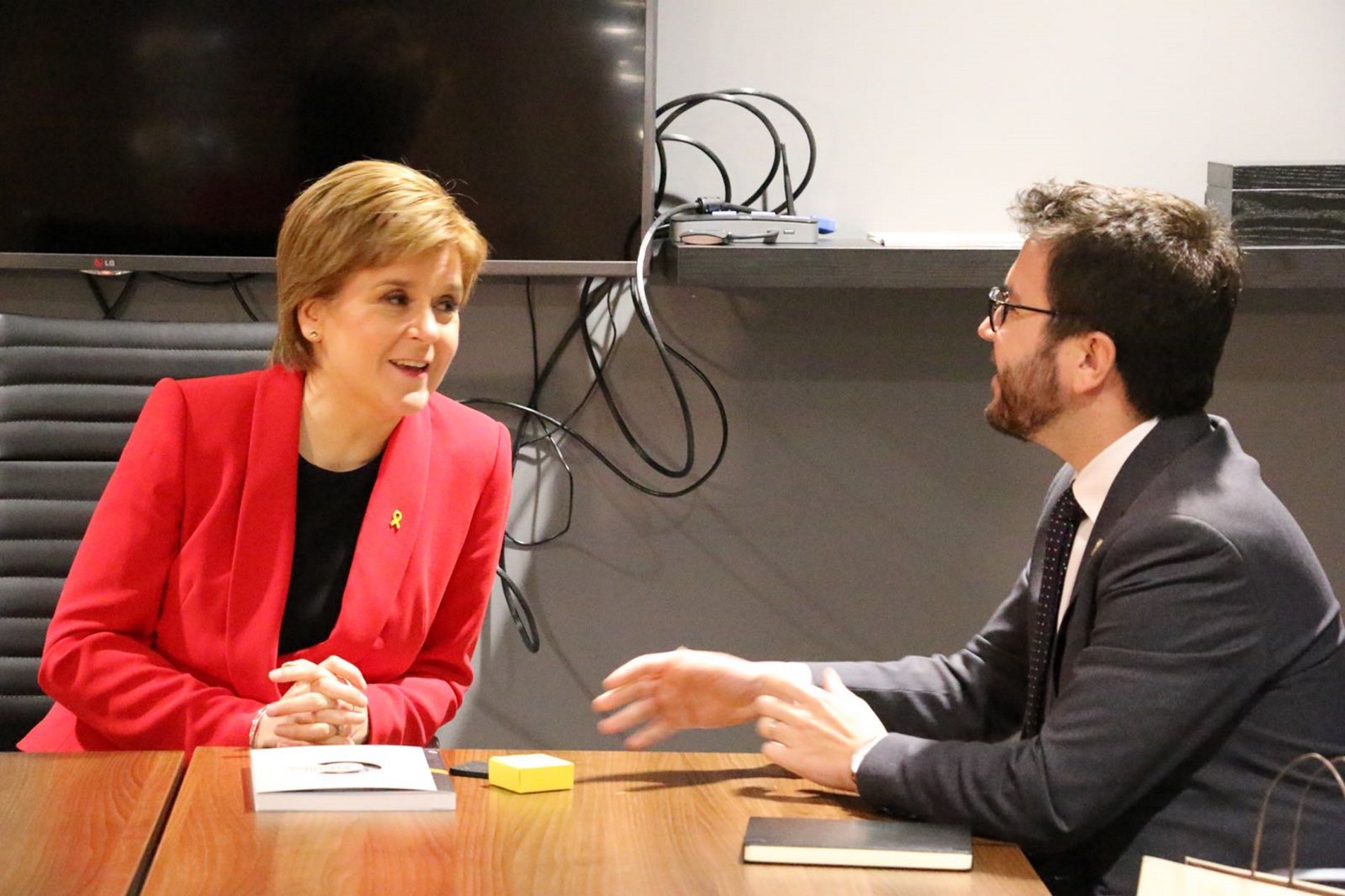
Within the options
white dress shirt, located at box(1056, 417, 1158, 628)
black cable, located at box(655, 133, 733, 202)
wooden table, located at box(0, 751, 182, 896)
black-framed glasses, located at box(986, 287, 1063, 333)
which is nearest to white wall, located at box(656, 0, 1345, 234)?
black cable, located at box(655, 133, 733, 202)

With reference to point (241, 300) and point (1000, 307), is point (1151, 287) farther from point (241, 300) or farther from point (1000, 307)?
point (241, 300)

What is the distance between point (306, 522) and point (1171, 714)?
106 cm

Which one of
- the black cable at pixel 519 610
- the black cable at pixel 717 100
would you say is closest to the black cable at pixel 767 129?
the black cable at pixel 717 100

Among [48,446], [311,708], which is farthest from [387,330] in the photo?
[48,446]

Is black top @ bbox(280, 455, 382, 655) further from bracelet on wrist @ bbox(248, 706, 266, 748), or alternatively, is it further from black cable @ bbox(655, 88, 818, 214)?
black cable @ bbox(655, 88, 818, 214)

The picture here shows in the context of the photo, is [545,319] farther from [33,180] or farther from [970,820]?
[970,820]

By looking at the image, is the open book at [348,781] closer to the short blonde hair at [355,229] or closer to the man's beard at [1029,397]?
the short blonde hair at [355,229]

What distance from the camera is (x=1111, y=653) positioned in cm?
142

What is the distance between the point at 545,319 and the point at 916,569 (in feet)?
A: 2.69

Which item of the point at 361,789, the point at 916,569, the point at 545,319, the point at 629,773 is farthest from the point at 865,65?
the point at 361,789

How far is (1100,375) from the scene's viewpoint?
5.36ft

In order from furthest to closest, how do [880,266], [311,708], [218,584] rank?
[880,266] < [218,584] < [311,708]

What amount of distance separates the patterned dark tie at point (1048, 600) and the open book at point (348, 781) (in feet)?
2.01

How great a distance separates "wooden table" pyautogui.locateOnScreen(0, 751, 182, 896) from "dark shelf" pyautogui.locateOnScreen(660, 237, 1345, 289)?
1182 mm
